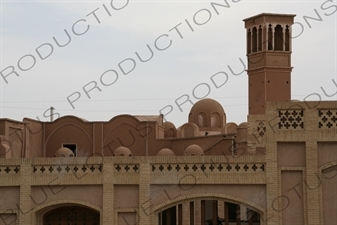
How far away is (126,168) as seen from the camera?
22500 millimetres

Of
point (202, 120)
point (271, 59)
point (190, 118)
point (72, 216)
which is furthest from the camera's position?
point (190, 118)

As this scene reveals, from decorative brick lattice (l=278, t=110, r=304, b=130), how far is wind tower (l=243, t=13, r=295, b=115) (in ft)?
56.0

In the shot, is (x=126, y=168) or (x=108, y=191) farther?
(x=126, y=168)

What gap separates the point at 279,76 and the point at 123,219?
1919 cm

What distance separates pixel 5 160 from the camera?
22562 mm

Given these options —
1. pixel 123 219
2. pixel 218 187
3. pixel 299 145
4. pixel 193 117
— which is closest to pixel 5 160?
pixel 123 219

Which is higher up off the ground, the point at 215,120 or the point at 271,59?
the point at 271,59

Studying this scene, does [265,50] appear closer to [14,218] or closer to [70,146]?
[70,146]

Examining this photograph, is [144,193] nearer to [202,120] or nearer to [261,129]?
[261,129]

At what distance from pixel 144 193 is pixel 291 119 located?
4.67 m

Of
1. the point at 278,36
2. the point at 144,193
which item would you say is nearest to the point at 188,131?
the point at 278,36

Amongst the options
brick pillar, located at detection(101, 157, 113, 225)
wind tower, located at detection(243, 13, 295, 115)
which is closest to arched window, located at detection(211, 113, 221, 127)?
wind tower, located at detection(243, 13, 295, 115)

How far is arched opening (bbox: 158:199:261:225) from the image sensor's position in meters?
23.8

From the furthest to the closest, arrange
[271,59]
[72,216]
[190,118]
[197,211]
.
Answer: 1. [190,118]
2. [271,59]
3. [197,211]
4. [72,216]
